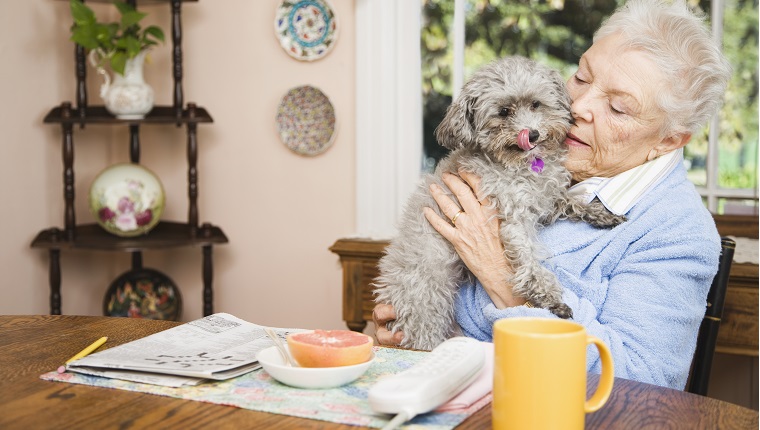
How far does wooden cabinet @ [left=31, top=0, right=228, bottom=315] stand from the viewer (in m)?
3.07

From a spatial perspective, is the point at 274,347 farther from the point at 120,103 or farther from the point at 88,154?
the point at 88,154

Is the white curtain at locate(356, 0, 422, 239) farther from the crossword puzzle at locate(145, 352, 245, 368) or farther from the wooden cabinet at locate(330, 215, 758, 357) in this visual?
the crossword puzzle at locate(145, 352, 245, 368)

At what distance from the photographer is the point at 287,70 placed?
10.9 feet

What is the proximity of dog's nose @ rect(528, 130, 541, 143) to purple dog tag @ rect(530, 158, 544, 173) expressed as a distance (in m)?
0.08

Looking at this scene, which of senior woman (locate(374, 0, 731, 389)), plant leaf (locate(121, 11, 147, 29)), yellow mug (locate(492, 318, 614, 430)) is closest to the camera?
yellow mug (locate(492, 318, 614, 430))

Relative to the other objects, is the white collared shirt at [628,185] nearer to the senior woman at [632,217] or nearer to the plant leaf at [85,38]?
the senior woman at [632,217]

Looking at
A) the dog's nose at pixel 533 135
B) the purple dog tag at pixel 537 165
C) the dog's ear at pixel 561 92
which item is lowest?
the purple dog tag at pixel 537 165

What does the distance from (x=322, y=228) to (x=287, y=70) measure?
0.67 meters

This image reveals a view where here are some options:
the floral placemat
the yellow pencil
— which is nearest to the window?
the yellow pencil

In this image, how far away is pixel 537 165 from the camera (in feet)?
5.92

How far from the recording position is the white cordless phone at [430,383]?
951 mm

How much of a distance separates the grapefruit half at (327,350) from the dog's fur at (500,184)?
2.02 feet

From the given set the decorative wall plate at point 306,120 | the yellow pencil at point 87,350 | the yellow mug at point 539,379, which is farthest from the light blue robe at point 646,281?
the decorative wall plate at point 306,120

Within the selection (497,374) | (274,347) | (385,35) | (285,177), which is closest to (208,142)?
(285,177)
